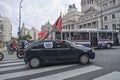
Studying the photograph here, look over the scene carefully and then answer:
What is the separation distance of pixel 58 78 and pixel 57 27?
553 centimetres

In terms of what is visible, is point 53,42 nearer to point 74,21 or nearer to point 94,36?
point 94,36

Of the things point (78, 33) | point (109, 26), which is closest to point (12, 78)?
point (78, 33)

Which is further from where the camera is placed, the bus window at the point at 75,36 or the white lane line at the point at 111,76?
the bus window at the point at 75,36

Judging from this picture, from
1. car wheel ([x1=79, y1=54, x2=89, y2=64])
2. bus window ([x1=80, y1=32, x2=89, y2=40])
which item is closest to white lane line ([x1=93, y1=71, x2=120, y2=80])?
car wheel ([x1=79, y1=54, x2=89, y2=64])

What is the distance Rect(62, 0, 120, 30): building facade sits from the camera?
50112 millimetres

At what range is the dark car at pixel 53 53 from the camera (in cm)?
852

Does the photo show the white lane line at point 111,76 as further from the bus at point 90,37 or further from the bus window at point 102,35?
the bus window at point 102,35

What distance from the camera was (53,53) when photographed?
8.75 meters

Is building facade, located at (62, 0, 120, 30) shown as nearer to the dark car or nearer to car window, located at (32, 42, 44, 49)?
the dark car

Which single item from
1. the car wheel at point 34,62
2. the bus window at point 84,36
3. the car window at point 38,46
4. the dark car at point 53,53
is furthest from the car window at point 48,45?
the bus window at point 84,36

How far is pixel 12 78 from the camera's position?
21.2ft

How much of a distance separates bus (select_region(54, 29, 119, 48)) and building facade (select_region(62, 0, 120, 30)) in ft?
74.4

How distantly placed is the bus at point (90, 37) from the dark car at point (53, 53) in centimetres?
1078

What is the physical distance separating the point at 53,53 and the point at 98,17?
178ft
